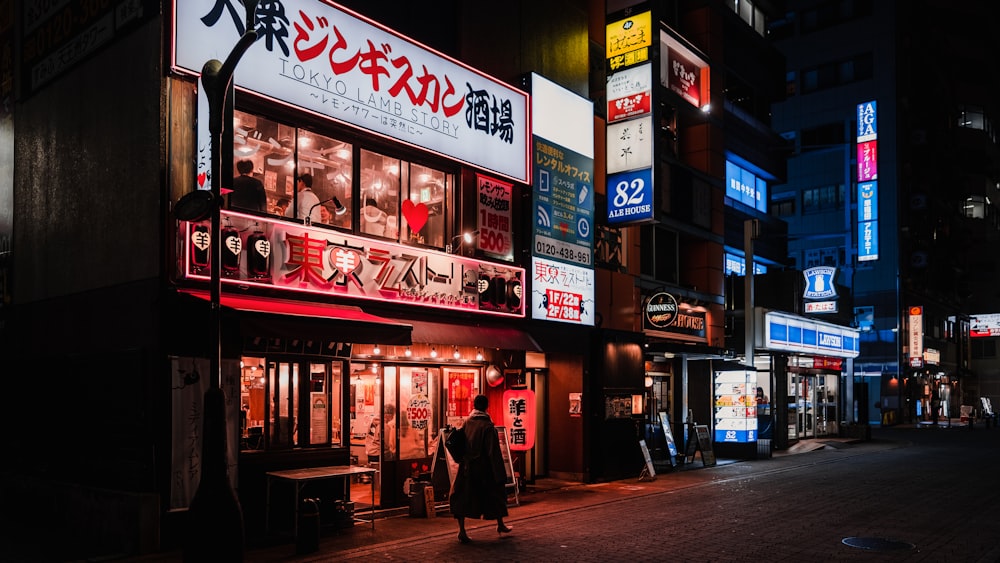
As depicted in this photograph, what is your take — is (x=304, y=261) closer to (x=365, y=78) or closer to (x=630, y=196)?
(x=365, y=78)

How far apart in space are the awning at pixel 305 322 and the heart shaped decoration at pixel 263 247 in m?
0.70

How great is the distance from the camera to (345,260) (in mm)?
14383

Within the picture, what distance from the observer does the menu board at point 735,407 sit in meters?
26.7

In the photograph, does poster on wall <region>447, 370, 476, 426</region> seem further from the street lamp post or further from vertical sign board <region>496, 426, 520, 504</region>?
the street lamp post

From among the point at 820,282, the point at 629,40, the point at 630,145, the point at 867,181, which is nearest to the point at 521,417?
the point at 630,145

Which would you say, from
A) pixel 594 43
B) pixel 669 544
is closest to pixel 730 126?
pixel 594 43

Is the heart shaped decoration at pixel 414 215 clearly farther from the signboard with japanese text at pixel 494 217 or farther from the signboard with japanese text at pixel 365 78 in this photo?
the signboard with japanese text at pixel 494 217

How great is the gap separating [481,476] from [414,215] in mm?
5852

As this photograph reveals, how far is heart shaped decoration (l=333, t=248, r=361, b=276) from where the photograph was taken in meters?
14.2

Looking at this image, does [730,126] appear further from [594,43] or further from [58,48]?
[58,48]

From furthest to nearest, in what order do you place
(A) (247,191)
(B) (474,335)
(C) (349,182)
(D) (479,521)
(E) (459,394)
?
(E) (459,394), (B) (474,335), (C) (349,182), (D) (479,521), (A) (247,191)

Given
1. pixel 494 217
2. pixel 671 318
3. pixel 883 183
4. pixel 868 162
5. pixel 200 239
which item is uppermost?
pixel 868 162

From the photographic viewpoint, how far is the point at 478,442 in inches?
503

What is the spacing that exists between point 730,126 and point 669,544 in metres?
21.0
